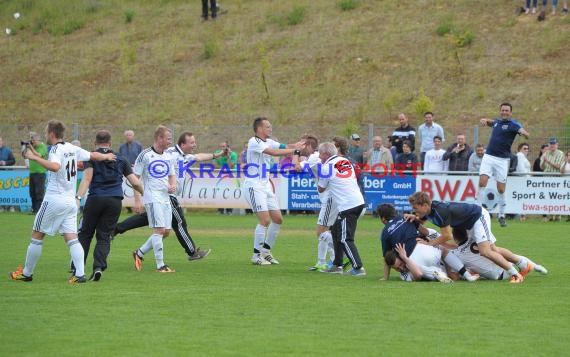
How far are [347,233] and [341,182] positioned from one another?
0.73 m

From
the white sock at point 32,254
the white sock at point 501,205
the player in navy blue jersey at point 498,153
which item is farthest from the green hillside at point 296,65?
the white sock at point 32,254

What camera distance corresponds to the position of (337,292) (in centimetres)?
1187

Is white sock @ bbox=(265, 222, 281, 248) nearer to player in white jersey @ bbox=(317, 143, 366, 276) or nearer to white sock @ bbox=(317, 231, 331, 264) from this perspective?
white sock @ bbox=(317, 231, 331, 264)

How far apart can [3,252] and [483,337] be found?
10.5 m

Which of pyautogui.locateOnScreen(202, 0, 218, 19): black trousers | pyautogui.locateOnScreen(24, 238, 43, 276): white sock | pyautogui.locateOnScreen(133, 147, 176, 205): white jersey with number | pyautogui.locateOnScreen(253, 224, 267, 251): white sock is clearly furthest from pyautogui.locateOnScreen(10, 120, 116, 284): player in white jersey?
pyautogui.locateOnScreen(202, 0, 218, 19): black trousers

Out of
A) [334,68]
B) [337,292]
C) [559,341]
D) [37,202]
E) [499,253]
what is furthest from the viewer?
[334,68]

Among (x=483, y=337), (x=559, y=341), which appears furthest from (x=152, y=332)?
(x=559, y=341)

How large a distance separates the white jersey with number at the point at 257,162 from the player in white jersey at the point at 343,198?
1.73 meters

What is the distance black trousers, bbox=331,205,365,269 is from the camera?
45.1 ft

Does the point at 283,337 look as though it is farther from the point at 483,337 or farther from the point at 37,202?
the point at 37,202

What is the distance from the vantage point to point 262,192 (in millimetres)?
15820

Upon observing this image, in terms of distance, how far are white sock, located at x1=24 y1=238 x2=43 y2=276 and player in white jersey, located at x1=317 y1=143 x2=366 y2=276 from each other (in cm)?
393

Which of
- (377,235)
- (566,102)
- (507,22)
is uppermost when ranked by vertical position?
(507,22)

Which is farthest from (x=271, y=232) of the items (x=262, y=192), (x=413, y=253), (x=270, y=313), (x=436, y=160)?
(x=436, y=160)
